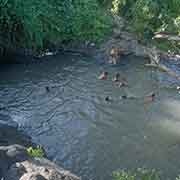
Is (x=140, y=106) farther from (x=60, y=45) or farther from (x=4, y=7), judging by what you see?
(x=4, y=7)

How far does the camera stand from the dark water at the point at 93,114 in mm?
8211

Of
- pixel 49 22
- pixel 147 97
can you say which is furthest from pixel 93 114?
pixel 49 22

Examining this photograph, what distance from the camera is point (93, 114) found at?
9.73 meters

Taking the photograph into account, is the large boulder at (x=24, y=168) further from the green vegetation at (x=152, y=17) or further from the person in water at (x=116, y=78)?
the green vegetation at (x=152, y=17)

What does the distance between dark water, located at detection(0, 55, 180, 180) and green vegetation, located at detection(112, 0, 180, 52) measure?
1373 mm

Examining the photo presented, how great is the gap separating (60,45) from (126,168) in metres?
6.38

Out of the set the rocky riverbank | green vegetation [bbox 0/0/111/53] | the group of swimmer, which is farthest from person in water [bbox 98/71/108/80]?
the rocky riverbank

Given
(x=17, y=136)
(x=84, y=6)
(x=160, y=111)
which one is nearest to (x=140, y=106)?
(x=160, y=111)

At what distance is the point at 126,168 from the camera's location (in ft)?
26.0

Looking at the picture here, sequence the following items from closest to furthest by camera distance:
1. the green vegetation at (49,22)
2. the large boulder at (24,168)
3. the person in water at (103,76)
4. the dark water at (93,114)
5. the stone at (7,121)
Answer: the large boulder at (24,168), the dark water at (93,114), the stone at (7,121), the person in water at (103,76), the green vegetation at (49,22)

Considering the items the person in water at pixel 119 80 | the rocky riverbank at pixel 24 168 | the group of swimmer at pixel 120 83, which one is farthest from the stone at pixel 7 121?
the person in water at pixel 119 80

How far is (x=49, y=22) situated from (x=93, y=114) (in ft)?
14.3

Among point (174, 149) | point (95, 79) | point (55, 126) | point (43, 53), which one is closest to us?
point (174, 149)

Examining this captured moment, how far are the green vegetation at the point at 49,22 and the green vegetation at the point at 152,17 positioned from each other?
0.91 meters
